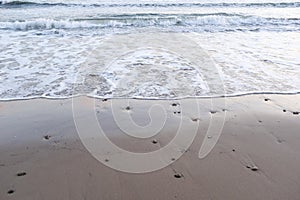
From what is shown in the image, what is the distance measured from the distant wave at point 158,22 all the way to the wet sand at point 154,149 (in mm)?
8785

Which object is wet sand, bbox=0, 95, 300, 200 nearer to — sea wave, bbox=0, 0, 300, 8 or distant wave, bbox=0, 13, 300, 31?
distant wave, bbox=0, 13, 300, 31

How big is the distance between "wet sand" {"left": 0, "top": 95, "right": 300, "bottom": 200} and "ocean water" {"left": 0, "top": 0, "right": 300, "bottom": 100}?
0.68 m

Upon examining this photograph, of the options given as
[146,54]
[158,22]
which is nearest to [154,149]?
[146,54]

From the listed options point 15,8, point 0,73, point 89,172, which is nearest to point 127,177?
point 89,172

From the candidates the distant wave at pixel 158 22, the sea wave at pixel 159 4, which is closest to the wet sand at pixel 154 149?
the distant wave at pixel 158 22

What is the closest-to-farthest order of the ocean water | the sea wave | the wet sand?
the wet sand
the ocean water
the sea wave

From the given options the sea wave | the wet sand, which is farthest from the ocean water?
the sea wave

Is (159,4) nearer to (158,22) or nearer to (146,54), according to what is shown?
(158,22)

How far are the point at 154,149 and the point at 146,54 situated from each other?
4.80 metres

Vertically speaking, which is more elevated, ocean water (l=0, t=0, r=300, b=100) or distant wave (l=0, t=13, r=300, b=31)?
distant wave (l=0, t=13, r=300, b=31)

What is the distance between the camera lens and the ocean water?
6.01 m

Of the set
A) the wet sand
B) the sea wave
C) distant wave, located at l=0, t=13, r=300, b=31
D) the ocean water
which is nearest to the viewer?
the wet sand

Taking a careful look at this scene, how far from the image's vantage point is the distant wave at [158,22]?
13.1 m

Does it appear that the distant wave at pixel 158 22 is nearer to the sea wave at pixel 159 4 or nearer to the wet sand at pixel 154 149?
the sea wave at pixel 159 4
